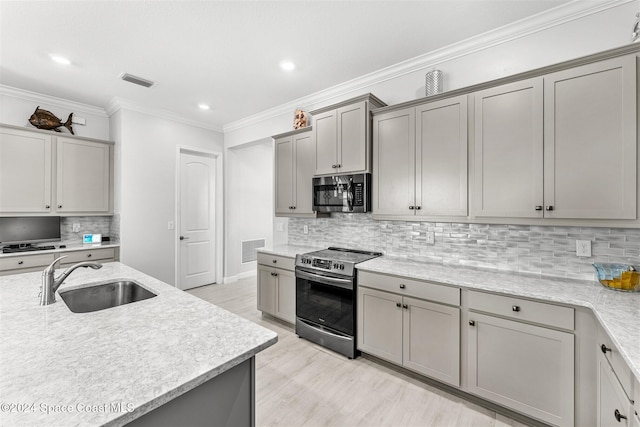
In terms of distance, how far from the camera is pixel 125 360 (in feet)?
3.10

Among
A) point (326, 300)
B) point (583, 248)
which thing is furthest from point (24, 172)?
point (583, 248)

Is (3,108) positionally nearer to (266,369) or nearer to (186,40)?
(186,40)

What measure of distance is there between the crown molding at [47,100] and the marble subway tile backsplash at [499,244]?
397 centimetres

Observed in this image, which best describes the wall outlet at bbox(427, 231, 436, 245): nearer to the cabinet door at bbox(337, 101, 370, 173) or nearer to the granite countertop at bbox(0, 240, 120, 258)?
the cabinet door at bbox(337, 101, 370, 173)

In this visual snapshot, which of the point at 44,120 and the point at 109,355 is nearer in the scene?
the point at 109,355

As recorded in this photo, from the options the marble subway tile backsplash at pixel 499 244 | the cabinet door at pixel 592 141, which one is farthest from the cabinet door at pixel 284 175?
the cabinet door at pixel 592 141

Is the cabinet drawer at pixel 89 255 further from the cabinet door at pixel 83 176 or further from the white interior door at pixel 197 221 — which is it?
the white interior door at pixel 197 221

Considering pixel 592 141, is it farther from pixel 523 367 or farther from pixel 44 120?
pixel 44 120

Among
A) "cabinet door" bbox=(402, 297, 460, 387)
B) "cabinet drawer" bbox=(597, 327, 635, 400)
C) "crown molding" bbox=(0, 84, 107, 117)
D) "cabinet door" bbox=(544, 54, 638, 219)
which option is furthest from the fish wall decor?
"cabinet drawer" bbox=(597, 327, 635, 400)

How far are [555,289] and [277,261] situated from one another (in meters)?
2.55

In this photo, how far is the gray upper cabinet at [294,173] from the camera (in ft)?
11.0

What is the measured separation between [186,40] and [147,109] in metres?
2.09

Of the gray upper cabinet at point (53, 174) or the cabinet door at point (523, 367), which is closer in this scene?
the cabinet door at point (523, 367)

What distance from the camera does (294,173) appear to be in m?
3.51
